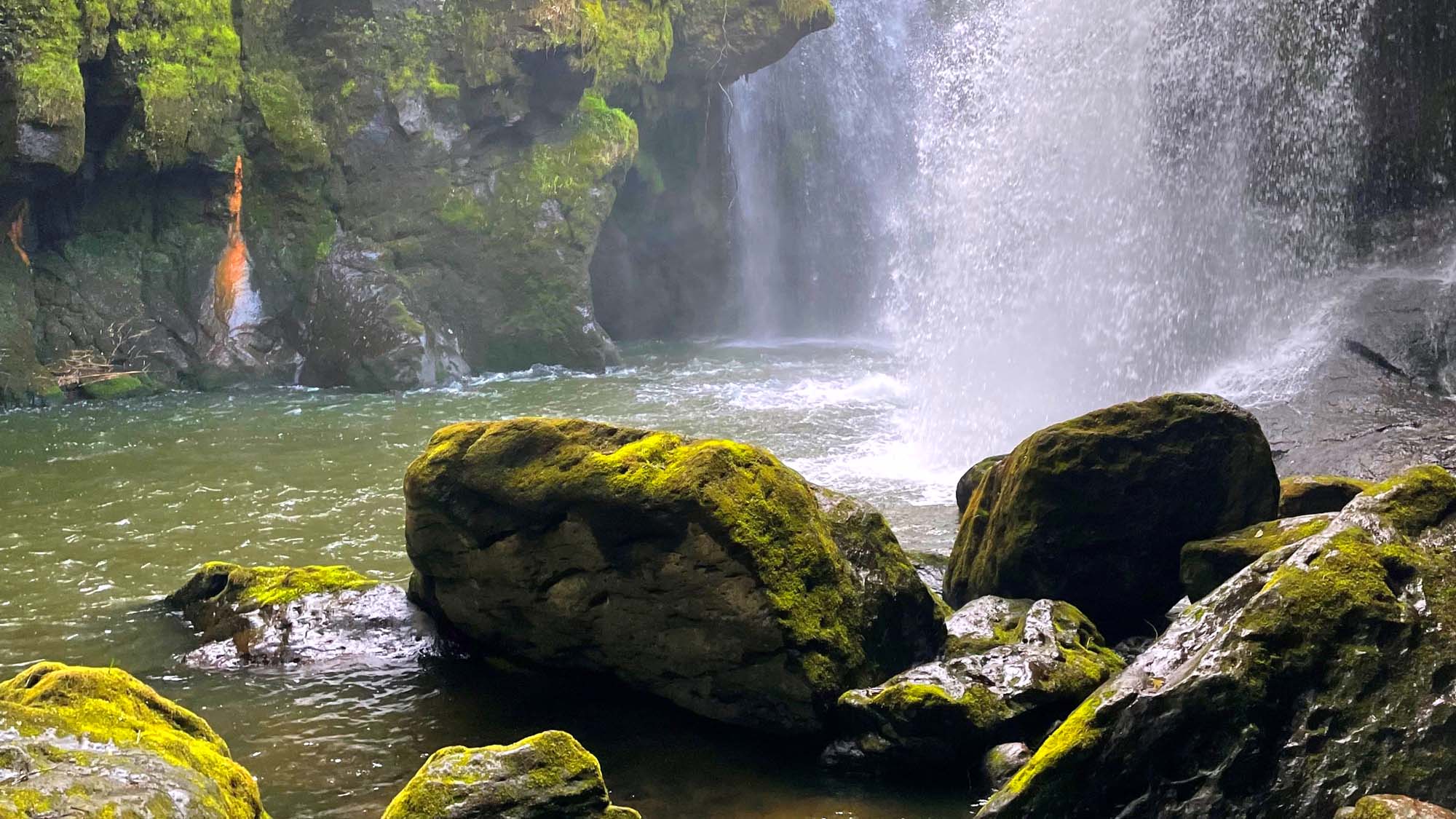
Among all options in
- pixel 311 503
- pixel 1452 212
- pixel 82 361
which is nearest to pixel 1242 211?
pixel 1452 212

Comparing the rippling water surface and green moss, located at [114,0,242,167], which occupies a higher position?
green moss, located at [114,0,242,167]

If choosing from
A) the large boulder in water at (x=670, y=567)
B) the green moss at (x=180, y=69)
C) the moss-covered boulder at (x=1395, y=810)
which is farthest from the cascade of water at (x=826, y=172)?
the moss-covered boulder at (x=1395, y=810)

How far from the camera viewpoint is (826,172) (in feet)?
101

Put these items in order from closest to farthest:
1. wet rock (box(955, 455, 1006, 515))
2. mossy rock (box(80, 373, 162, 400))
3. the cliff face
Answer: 1. wet rock (box(955, 455, 1006, 515))
2. the cliff face
3. mossy rock (box(80, 373, 162, 400))

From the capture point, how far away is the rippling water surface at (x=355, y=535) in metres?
5.66

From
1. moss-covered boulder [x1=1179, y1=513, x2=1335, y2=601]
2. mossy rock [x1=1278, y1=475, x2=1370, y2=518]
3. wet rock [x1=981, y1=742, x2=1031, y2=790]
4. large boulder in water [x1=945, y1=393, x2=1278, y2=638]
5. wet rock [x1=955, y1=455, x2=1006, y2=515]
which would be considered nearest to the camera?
wet rock [x1=981, y1=742, x2=1031, y2=790]

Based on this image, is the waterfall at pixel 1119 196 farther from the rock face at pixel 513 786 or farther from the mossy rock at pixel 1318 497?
the rock face at pixel 513 786

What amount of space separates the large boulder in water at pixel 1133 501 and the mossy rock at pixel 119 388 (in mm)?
15607

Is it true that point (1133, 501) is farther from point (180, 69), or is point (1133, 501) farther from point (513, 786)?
point (180, 69)

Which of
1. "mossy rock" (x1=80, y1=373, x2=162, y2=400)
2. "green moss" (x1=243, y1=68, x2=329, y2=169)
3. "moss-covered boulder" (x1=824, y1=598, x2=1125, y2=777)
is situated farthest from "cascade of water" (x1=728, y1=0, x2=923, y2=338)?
"moss-covered boulder" (x1=824, y1=598, x2=1125, y2=777)

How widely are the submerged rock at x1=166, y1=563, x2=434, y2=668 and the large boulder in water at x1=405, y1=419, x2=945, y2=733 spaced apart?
55cm

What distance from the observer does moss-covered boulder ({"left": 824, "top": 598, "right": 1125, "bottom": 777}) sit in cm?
548

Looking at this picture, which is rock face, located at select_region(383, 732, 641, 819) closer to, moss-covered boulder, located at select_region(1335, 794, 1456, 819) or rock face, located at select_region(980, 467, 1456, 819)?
rock face, located at select_region(980, 467, 1456, 819)

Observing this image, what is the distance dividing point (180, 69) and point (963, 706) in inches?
685
